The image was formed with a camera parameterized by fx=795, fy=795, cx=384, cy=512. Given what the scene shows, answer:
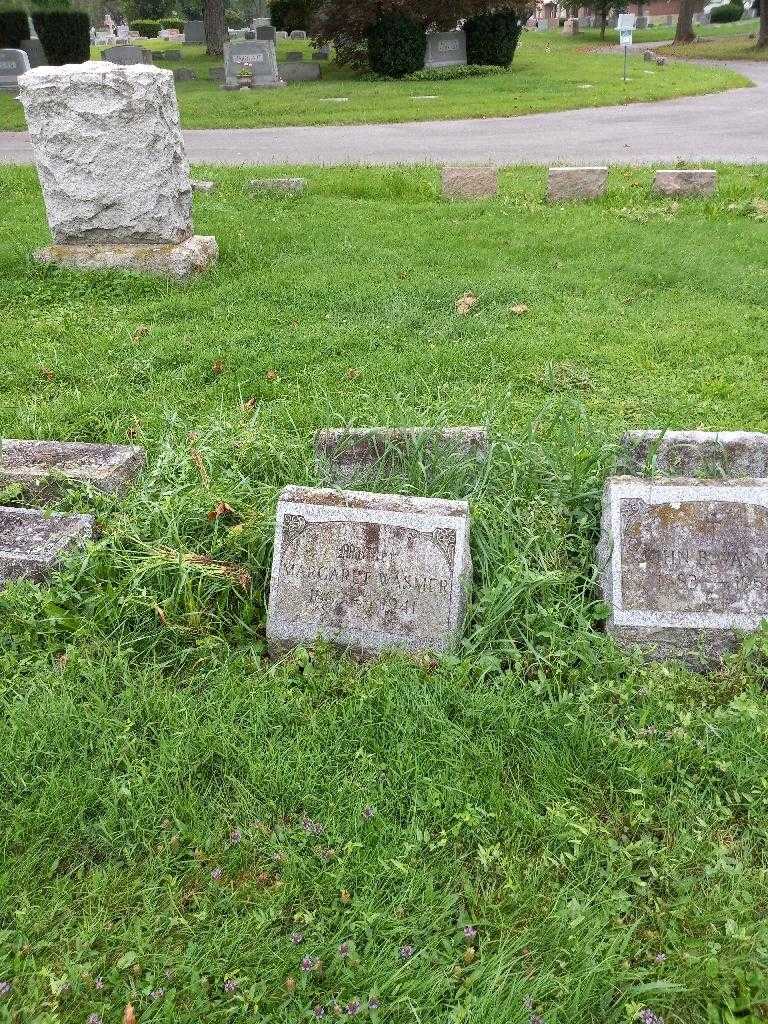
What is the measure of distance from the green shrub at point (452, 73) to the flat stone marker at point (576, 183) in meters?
14.8

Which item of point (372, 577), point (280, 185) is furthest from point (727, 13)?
point (372, 577)

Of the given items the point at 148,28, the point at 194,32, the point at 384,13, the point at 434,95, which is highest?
the point at 148,28

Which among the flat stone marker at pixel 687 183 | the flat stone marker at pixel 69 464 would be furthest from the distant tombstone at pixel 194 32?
the flat stone marker at pixel 69 464

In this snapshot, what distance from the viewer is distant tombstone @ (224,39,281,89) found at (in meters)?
21.2

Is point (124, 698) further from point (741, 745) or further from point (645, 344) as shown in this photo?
point (645, 344)

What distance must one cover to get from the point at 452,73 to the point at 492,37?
6.97 ft

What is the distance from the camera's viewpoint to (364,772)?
7.39 feet

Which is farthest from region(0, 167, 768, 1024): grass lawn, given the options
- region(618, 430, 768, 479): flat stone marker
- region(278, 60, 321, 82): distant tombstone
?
region(278, 60, 321, 82): distant tombstone

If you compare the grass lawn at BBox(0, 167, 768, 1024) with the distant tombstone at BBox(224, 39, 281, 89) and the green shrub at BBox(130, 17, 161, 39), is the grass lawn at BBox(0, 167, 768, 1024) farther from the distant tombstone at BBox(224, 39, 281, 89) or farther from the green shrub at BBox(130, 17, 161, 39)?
the green shrub at BBox(130, 17, 161, 39)

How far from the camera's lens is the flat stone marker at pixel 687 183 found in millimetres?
8953

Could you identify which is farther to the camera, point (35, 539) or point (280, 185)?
point (280, 185)

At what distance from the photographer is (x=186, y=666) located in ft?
9.02

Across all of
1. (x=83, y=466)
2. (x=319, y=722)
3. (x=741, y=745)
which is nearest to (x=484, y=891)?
(x=319, y=722)

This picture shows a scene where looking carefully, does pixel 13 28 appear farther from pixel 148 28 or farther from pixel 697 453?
pixel 697 453
